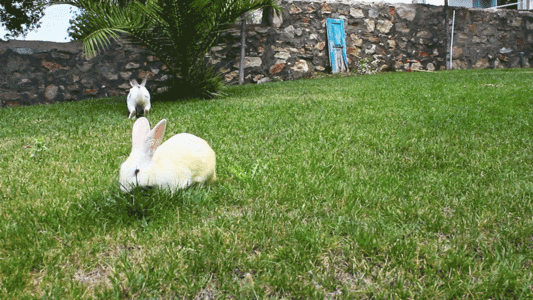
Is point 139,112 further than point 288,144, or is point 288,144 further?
point 139,112

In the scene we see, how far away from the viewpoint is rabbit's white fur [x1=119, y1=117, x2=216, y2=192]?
1.78 meters

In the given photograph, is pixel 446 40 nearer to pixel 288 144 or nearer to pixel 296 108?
pixel 296 108


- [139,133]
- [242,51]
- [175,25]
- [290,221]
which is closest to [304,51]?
[242,51]

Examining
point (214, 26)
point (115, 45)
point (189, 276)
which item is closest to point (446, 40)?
point (214, 26)

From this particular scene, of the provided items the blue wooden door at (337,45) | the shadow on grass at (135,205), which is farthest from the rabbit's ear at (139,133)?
the blue wooden door at (337,45)

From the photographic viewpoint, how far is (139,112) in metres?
5.05

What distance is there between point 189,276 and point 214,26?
578 centimetres

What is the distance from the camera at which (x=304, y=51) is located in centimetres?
1017

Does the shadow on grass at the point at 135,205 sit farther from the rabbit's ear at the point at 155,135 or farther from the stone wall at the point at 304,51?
the stone wall at the point at 304,51

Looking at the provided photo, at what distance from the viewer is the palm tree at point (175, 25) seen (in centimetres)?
585

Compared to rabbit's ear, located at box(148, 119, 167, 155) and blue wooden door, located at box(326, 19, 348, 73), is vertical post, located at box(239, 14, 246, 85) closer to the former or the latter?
blue wooden door, located at box(326, 19, 348, 73)

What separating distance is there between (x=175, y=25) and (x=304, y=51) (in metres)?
4.76

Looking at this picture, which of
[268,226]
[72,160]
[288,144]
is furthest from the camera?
[288,144]

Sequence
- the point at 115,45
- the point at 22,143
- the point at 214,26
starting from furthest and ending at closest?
the point at 115,45
the point at 214,26
the point at 22,143
